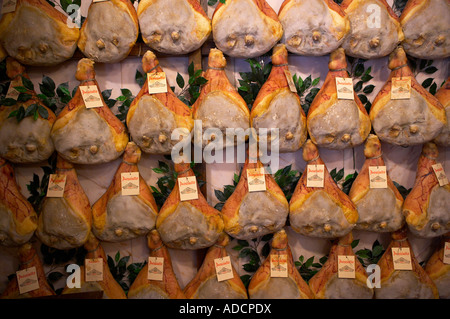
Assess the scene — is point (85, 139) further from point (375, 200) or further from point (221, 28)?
point (375, 200)

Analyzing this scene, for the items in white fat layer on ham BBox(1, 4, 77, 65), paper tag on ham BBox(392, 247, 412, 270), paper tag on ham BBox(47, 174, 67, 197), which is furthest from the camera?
paper tag on ham BBox(392, 247, 412, 270)

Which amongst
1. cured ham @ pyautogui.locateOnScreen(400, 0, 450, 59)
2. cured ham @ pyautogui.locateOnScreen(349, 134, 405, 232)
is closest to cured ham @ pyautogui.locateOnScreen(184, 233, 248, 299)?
cured ham @ pyautogui.locateOnScreen(349, 134, 405, 232)

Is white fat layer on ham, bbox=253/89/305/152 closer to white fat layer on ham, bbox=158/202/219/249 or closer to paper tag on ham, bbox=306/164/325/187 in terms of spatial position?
paper tag on ham, bbox=306/164/325/187

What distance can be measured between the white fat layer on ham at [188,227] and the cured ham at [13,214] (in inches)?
27.9

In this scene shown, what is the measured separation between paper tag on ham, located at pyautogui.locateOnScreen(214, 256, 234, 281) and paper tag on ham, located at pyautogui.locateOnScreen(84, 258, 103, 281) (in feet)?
2.12

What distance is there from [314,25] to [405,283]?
59.4 inches

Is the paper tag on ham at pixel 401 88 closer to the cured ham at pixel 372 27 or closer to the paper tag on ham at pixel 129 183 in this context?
the cured ham at pixel 372 27

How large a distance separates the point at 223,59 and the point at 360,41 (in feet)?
2.48

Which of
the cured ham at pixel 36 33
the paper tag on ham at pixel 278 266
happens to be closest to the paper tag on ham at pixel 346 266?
the paper tag on ham at pixel 278 266

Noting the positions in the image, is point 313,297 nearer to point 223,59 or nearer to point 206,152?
point 206,152

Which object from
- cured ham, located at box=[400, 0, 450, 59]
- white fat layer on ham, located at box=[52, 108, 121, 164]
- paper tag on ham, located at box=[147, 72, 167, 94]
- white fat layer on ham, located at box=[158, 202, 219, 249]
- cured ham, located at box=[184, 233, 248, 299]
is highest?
cured ham, located at box=[400, 0, 450, 59]

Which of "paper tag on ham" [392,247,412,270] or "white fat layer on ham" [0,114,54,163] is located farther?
"paper tag on ham" [392,247,412,270]

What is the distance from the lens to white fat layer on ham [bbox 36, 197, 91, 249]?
2.27m

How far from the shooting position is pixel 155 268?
7.80ft
